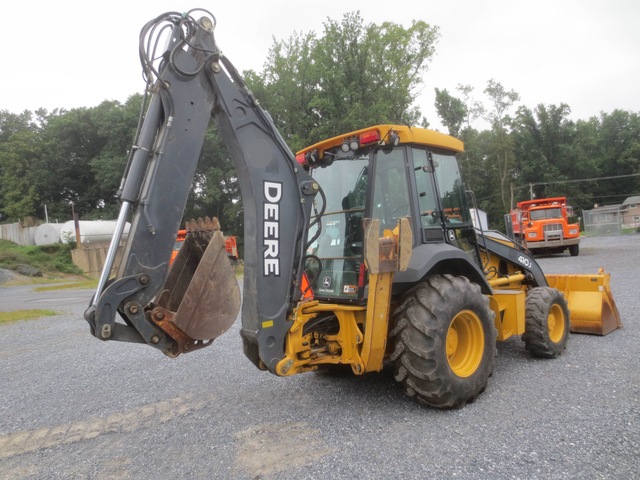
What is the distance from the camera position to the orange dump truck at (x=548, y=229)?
1797 cm

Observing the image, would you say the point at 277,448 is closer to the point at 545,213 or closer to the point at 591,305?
the point at 591,305

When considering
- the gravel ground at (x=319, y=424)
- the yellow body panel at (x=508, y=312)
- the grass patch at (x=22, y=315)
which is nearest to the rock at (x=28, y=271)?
the grass patch at (x=22, y=315)

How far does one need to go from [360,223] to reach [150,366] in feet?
10.9

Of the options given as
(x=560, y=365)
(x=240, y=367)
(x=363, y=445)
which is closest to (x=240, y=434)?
(x=363, y=445)

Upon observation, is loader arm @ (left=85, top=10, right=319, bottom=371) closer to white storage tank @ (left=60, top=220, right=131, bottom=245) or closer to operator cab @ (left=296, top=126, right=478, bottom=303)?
operator cab @ (left=296, top=126, right=478, bottom=303)

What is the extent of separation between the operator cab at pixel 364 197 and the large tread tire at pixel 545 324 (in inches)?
53.3

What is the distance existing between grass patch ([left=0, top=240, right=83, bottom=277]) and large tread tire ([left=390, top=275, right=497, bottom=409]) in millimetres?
26360

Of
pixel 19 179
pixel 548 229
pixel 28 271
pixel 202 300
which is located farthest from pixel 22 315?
pixel 19 179

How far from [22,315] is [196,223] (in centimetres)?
950

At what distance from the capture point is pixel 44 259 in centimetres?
2759

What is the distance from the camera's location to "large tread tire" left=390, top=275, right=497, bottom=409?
336cm

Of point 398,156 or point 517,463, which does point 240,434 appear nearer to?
point 517,463

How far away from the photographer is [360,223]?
380cm

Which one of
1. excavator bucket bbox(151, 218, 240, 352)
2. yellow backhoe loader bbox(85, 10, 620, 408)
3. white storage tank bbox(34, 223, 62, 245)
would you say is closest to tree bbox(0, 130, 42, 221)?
white storage tank bbox(34, 223, 62, 245)
